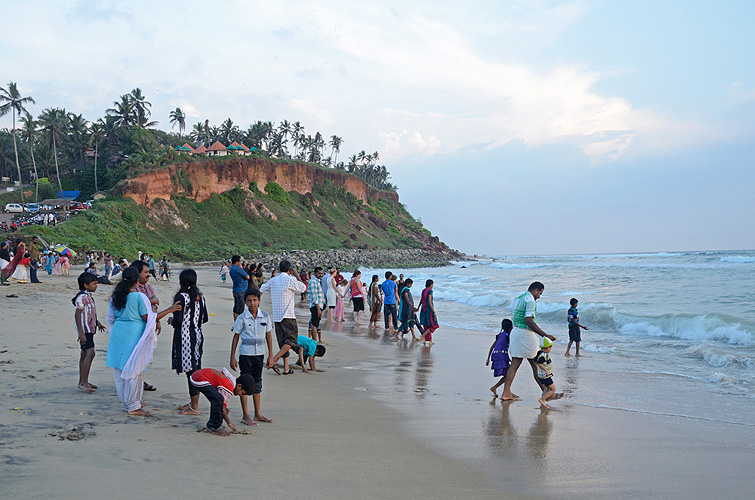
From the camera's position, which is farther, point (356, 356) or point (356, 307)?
point (356, 307)

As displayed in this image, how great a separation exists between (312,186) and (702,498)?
3234 inches

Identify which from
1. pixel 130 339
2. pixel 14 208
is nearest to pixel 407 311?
pixel 130 339

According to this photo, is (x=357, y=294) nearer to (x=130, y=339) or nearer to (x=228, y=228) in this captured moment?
(x=130, y=339)

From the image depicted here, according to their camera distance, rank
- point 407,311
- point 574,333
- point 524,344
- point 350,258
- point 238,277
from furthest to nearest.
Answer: point 350,258 → point 407,311 → point 574,333 → point 238,277 → point 524,344

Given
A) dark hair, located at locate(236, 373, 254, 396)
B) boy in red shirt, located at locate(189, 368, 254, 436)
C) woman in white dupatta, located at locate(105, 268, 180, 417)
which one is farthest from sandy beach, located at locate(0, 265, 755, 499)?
dark hair, located at locate(236, 373, 254, 396)

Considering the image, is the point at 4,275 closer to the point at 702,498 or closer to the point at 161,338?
the point at 161,338

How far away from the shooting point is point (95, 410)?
530 cm

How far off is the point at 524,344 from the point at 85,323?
5.46 m

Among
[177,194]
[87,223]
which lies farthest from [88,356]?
[177,194]

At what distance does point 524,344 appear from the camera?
700 cm

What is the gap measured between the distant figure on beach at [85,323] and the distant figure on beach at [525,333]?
16.9 ft

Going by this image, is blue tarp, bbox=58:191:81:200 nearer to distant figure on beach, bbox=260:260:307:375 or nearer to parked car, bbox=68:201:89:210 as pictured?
parked car, bbox=68:201:89:210

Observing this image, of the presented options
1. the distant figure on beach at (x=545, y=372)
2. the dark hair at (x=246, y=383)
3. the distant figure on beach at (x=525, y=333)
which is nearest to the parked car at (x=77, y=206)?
the dark hair at (x=246, y=383)

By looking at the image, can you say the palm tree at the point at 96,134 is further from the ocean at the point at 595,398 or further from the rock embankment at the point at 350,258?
the ocean at the point at 595,398
